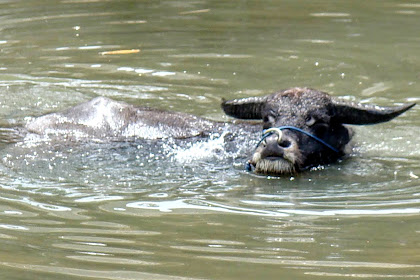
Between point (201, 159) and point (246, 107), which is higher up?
point (246, 107)

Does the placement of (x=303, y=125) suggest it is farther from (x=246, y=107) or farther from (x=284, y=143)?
(x=246, y=107)

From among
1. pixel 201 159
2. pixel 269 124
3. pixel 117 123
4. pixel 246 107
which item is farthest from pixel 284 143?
pixel 117 123

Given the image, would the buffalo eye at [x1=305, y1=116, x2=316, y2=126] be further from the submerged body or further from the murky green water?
the submerged body

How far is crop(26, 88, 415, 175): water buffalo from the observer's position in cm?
702

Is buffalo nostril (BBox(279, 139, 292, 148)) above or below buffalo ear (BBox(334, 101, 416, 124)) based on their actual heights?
below

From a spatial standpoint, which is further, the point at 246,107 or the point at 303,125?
the point at 246,107

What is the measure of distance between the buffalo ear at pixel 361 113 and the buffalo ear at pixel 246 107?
61cm

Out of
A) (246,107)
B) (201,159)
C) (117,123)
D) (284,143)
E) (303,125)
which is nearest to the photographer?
(284,143)

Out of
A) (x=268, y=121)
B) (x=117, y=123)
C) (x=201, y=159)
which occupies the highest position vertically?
(x=268, y=121)

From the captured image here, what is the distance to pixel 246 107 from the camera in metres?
7.75

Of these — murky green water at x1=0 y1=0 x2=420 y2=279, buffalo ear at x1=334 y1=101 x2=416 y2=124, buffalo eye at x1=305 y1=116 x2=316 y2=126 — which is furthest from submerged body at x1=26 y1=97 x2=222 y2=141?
buffalo ear at x1=334 y1=101 x2=416 y2=124

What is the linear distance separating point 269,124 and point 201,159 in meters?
0.59

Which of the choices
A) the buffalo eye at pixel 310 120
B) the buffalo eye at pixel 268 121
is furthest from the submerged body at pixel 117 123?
the buffalo eye at pixel 310 120

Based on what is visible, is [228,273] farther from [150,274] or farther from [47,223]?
[47,223]
